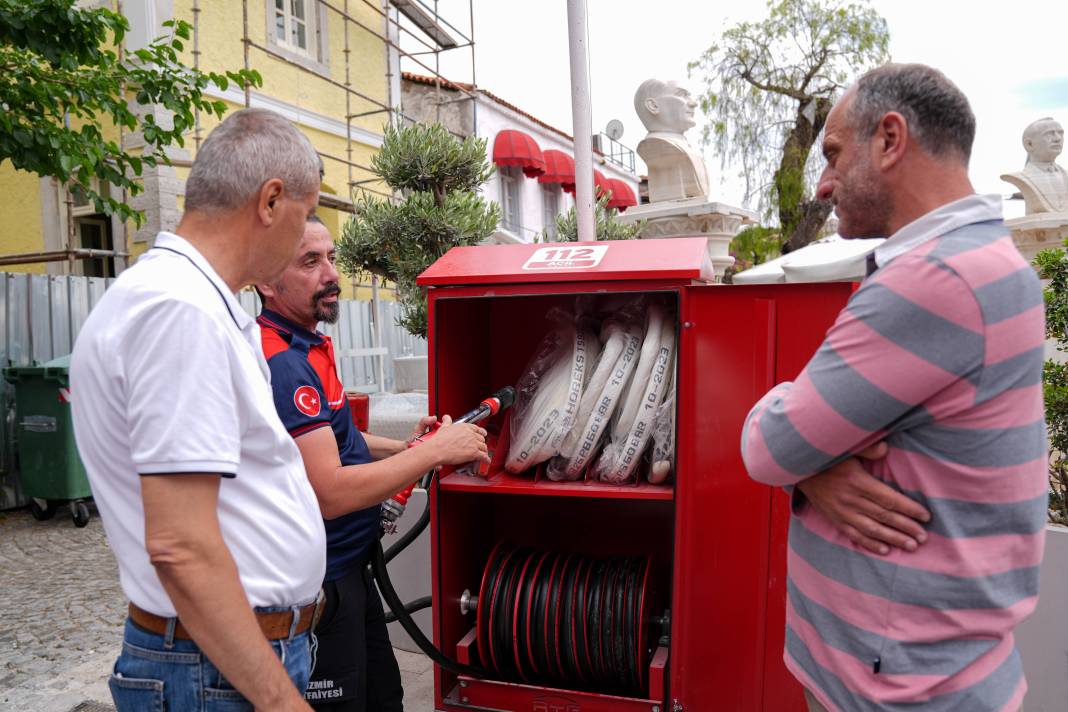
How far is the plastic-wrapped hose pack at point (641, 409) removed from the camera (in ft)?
7.82

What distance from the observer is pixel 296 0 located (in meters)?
12.0

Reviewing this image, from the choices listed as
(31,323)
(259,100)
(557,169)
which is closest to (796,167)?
(557,169)

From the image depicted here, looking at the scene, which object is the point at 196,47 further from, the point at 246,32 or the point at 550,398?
the point at 550,398

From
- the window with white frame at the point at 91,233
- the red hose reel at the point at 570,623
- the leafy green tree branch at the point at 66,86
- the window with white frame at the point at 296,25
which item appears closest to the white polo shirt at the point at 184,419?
the red hose reel at the point at 570,623

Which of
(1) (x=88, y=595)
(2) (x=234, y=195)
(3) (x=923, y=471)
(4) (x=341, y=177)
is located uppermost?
(4) (x=341, y=177)

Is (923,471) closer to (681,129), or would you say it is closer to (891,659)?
(891,659)

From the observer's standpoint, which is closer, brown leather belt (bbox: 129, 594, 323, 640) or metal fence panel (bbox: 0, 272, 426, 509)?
brown leather belt (bbox: 129, 594, 323, 640)

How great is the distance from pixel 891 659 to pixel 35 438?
7.11 m

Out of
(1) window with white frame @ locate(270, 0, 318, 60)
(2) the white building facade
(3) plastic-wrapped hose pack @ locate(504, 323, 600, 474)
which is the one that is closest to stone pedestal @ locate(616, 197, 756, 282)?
(3) plastic-wrapped hose pack @ locate(504, 323, 600, 474)

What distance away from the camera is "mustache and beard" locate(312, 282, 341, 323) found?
7.27 ft

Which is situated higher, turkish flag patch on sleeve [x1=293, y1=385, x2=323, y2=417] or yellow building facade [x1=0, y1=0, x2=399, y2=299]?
yellow building facade [x1=0, y1=0, x2=399, y2=299]

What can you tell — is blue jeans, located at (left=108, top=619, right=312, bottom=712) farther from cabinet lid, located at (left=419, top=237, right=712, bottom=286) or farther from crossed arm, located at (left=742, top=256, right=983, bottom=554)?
cabinet lid, located at (left=419, top=237, right=712, bottom=286)

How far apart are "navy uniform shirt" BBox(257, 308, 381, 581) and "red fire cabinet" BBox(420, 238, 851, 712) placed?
1.13ft

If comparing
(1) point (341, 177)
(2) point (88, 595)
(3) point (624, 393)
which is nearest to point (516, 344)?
(3) point (624, 393)
